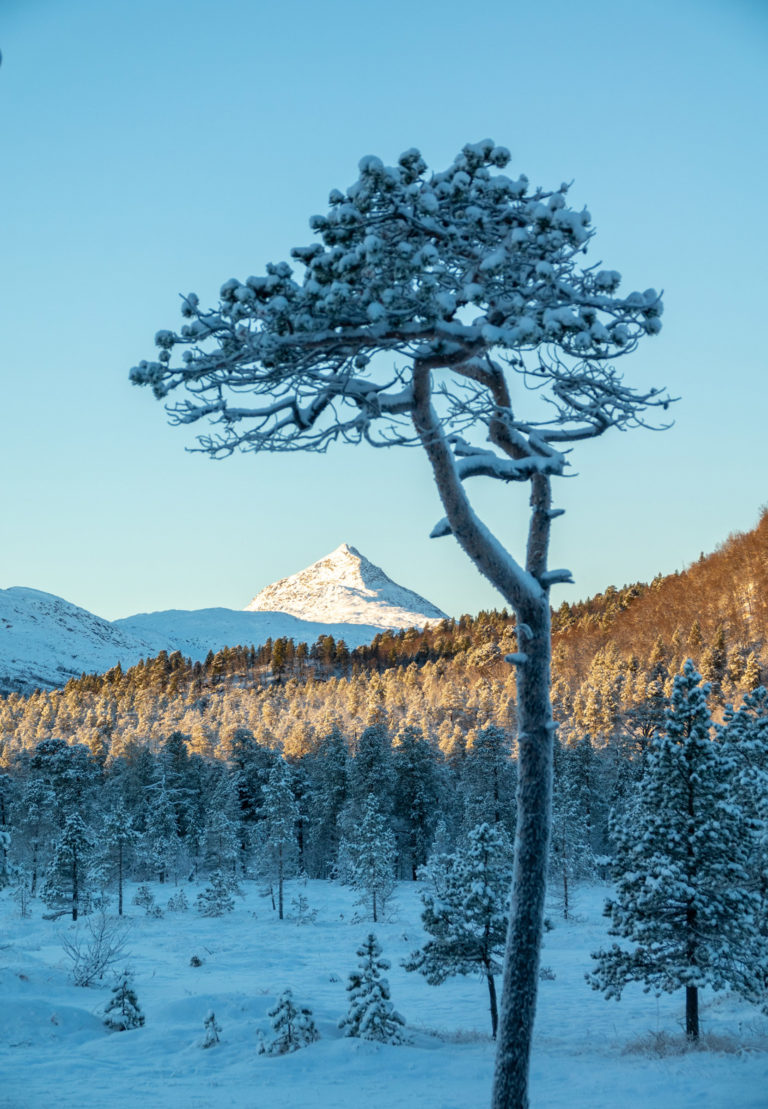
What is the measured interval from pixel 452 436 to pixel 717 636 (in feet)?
276

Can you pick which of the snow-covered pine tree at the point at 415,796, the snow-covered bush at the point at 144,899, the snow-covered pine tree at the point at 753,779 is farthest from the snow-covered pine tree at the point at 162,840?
the snow-covered pine tree at the point at 753,779

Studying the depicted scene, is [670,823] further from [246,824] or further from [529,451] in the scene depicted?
[246,824]

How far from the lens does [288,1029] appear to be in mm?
16062

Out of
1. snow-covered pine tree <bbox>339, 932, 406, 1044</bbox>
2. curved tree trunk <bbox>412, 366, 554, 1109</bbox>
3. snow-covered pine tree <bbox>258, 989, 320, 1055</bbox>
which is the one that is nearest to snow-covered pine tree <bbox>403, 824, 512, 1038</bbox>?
snow-covered pine tree <bbox>339, 932, 406, 1044</bbox>

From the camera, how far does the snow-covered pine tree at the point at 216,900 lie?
43469 millimetres

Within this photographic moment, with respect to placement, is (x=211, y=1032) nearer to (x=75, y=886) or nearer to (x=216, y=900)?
(x=75, y=886)

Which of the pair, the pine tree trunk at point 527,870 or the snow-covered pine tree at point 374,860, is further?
the snow-covered pine tree at point 374,860

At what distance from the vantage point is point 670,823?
1797cm

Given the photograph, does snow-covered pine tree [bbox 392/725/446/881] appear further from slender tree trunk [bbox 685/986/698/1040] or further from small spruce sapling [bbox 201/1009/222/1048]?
small spruce sapling [bbox 201/1009/222/1048]

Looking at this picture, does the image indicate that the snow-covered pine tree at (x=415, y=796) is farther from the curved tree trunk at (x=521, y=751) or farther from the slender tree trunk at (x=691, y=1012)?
the curved tree trunk at (x=521, y=751)

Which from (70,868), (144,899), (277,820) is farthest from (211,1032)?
(144,899)

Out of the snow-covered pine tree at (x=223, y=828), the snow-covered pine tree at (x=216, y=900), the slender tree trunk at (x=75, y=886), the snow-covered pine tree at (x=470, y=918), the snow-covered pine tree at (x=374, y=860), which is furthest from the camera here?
the snow-covered pine tree at (x=223, y=828)

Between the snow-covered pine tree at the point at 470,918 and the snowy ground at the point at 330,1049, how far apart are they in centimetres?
166

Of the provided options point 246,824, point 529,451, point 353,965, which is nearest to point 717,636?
point 246,824
